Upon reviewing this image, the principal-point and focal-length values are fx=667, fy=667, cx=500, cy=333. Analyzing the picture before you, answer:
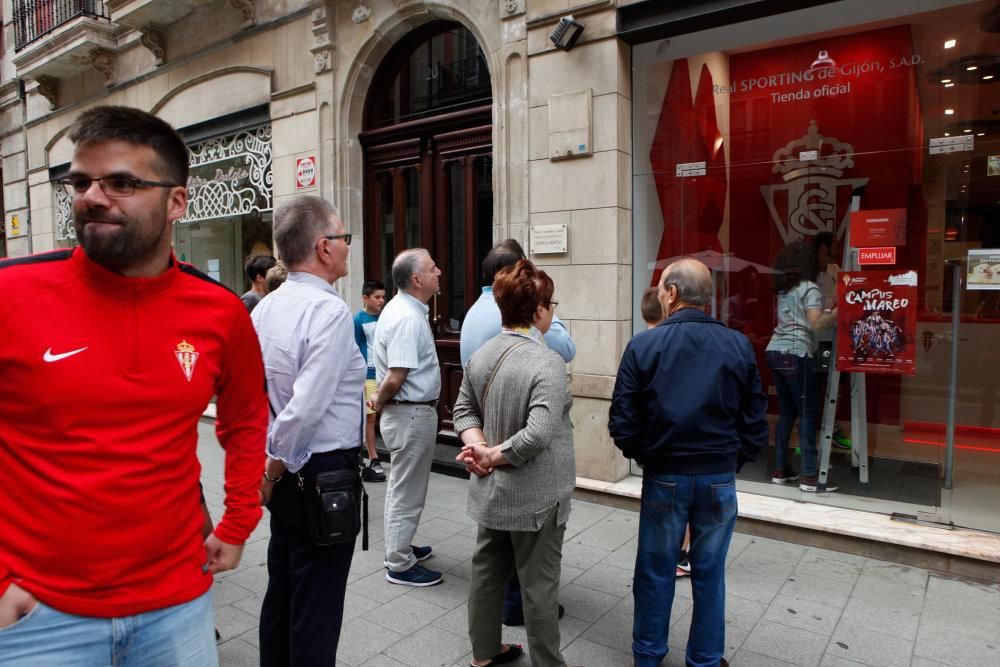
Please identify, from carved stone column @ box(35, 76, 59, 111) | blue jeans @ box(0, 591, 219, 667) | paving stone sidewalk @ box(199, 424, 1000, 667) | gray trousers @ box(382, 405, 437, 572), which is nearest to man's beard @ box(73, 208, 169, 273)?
blue jeans @ box(0, 591, 219, 667)

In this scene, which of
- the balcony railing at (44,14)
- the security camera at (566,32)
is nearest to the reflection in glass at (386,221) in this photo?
the security camera at (566,32)

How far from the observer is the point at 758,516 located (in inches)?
204

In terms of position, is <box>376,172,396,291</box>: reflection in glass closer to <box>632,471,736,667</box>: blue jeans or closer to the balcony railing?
<box>632,471,736,667</box>: blue jeans

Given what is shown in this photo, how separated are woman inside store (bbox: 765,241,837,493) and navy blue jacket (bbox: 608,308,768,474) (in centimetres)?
291

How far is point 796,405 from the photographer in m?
5.91

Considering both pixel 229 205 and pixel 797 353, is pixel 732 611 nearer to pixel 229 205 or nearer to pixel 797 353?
pixel 797 353

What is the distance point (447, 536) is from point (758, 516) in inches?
95.3

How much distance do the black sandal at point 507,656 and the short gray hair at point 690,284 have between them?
1.96 metres

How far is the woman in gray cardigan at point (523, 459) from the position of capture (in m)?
2.96

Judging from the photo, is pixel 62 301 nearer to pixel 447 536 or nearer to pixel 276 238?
pixel 276 238

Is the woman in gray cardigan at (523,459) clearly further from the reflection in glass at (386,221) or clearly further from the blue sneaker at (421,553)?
the reflection in glass at (386,221)

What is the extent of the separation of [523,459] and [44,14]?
14839 mm

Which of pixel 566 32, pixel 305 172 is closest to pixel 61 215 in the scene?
pixel 305 172

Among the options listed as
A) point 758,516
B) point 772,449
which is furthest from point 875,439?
point 758,516
